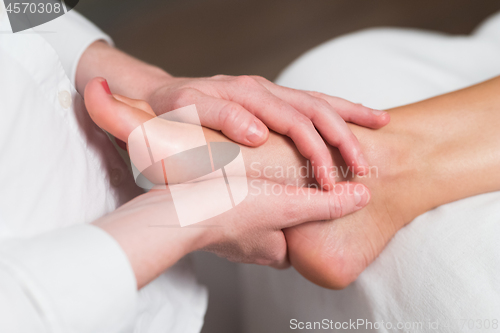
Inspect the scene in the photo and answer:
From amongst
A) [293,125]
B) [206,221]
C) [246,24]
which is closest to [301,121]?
[293,125]

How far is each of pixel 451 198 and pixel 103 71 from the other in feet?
2.16

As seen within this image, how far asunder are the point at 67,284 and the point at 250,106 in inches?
15.7

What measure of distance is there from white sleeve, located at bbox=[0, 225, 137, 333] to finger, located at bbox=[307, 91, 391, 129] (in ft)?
1.50

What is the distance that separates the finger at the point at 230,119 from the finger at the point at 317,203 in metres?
→ 0.10

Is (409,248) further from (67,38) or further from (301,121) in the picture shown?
(67,38)

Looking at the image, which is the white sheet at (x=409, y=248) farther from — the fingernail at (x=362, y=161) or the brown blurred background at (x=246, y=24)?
the brown blurred background at (x=246, y=24)

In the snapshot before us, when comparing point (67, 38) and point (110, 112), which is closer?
point (110, 112)

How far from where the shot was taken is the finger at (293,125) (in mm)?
625

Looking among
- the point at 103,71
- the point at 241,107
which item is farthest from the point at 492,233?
the point at 103,71

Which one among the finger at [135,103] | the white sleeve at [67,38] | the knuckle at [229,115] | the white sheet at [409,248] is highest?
the white sleeve at [67,38]

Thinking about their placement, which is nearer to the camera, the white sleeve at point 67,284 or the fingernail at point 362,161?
the white sleeve at point 67,284

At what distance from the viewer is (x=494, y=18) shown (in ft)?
3.07

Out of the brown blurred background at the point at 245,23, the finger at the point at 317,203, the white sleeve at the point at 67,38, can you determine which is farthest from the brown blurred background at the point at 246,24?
the finger at the point at 317,203

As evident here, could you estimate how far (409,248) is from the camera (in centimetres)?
59
